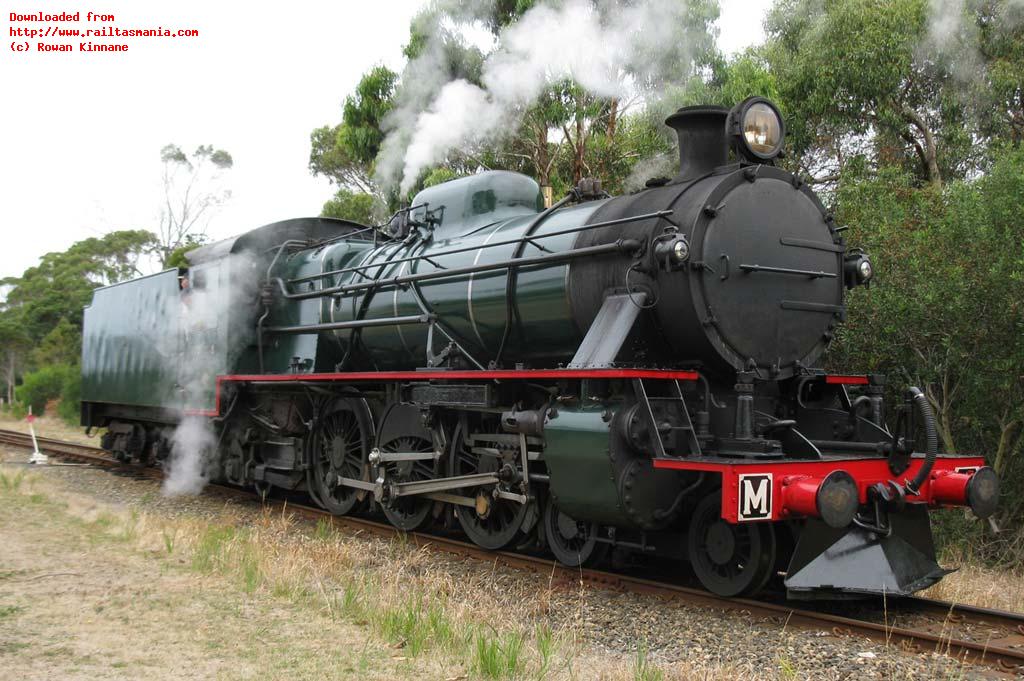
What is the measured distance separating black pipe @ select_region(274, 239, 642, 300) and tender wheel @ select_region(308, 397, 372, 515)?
1158mm

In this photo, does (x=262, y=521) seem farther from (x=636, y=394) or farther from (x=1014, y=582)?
(x=1014, y=582)

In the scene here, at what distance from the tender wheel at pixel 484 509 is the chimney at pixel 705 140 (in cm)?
261

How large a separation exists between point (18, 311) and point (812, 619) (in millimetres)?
46661

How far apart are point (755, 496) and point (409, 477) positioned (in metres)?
4.01

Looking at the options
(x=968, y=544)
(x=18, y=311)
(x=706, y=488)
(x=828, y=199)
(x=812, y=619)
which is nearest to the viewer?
(x=812, y=619)

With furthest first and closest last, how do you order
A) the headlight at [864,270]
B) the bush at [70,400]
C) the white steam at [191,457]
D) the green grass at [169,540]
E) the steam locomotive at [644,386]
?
the bush at [70,400] < the white steam at [191,457] < the green grass at [169,540] < the headlight at [864,270] < the steam locomotive at [644,386]

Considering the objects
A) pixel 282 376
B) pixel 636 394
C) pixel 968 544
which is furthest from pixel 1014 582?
pixel 282 376

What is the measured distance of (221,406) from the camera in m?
10.2

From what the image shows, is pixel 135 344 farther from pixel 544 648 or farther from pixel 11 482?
pixel 544 648

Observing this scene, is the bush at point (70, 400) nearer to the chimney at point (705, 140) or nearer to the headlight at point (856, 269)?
the chimney at point (705, 140)

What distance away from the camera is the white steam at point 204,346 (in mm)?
10133

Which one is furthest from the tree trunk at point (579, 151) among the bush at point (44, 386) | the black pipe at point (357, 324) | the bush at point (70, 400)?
the bush at point (44, 386)

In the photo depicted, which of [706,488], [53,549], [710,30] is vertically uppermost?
[710,30]

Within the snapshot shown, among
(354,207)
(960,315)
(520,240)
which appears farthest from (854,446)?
(354,207)
